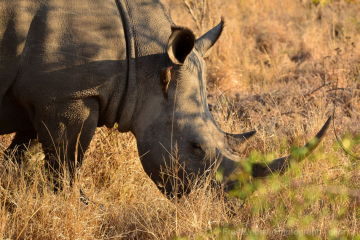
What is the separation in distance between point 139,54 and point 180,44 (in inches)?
13.4

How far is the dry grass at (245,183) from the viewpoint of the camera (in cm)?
381

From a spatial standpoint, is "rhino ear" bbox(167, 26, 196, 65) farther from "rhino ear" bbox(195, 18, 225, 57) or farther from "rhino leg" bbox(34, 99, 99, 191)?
"rhino leg" bbox(34, 99, 99, 191)

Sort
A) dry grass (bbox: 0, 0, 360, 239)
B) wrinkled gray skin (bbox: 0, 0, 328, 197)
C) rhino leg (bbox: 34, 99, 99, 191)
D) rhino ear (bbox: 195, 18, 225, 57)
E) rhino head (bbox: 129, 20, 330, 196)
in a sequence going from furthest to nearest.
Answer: rhino ear (bbox: 195, 18, 225, 57), rhino head (bbox: 129, 20, 330, 196), rhino leg (bbox: 34, 99, 99, 191), wrinkled gray skin (bbox: 0, 0, 328, 197), dry grass (bbox: 0, 0, 360, 239)

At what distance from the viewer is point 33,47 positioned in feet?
13.1

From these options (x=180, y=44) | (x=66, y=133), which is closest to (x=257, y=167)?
(x=180, y=44)

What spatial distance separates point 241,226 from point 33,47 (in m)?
2.00

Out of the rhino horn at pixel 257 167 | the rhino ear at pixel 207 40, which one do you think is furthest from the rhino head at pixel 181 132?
the rhino ear at pixel 207 40

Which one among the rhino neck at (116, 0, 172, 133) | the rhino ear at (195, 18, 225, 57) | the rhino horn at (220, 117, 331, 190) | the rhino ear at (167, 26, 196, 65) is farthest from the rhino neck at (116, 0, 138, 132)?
the rhino horn at (220, 117, 331, 190)

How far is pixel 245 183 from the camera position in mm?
4164

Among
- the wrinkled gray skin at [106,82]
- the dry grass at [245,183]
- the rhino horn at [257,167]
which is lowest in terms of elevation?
the dry grass at [245,183]

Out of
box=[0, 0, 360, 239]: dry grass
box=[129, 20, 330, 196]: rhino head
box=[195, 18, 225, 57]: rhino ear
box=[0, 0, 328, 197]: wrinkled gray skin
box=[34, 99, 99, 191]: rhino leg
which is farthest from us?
box=[195, 18, 225, 57]: rhino ear

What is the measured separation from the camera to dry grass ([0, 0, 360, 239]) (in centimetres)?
381

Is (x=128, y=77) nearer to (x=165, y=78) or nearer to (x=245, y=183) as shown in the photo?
(x=165, y=78)

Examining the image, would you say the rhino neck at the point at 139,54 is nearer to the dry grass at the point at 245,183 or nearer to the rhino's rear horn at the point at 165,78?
the rhino's rear horn at the point at 165,78
